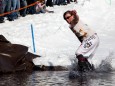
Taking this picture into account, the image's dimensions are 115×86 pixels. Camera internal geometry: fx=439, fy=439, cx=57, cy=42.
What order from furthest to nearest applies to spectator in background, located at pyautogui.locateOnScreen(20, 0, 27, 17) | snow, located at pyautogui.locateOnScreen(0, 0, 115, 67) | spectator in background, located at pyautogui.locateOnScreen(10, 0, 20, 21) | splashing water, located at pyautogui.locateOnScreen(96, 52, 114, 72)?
spectator in background, located at pyautogui.locateOnScreen(20, 0, 27, 17) < spectator in background, located at pyautogui.locateOnScreen(10, 0, 20, 21) < snow, located at pyautogui.locateOnScreen(0, 0, 115, 67) < splashing water, located at pyautogui.locateOnScreen(96, 52, 114, 72)

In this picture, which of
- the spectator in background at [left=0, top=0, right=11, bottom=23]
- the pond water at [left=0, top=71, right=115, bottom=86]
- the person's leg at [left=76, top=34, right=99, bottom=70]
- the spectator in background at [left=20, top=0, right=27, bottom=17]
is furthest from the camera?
the spectator in background at [left=20, top=0, right=27, bottom=17]

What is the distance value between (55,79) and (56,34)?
8314mm

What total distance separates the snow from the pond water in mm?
834

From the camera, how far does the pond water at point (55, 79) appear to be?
9086 millimetres

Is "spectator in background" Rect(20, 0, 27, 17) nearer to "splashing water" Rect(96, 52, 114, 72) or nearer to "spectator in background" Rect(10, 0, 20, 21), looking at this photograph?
"spectator in background" Rect(10, 0, 20, 21)

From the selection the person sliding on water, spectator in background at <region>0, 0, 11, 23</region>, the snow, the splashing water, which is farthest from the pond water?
spectator in background at <region>0, 0, 11, 23</region>

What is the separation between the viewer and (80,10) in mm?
25328

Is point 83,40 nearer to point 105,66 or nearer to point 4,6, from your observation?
point 105,66

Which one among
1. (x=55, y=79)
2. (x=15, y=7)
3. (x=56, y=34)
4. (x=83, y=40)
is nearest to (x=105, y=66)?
(x=83, y=40)

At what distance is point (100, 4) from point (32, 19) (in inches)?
416

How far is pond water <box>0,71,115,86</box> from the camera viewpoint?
9.09 metres

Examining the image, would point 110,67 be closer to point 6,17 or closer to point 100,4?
point 6,17

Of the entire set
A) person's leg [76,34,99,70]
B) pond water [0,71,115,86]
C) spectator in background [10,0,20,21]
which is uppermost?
spectator in background [10,0,20,21]

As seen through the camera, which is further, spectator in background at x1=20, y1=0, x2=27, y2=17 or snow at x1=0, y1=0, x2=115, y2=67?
spectator in background at x1=20, y1=0, x2=27, y2=17
